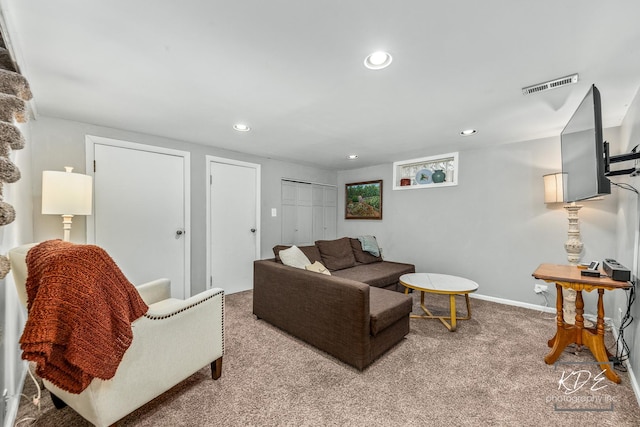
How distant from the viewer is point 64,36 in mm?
1376

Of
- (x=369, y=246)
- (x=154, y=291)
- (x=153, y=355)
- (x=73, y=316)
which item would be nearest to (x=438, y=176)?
(x=369, y=246)

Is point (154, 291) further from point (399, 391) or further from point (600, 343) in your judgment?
point (600, 343)

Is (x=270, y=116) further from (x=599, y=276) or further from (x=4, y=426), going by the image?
(x=599, y=276)

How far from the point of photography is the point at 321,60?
1.57m

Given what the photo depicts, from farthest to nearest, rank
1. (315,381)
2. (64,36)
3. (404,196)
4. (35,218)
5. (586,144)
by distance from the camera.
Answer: (404,196)
(35,218)
(315,381)
(586,144)
(64,36)

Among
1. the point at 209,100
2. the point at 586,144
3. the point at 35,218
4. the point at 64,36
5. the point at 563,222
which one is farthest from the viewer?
the point at 563,222

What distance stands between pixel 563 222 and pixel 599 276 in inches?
56.7

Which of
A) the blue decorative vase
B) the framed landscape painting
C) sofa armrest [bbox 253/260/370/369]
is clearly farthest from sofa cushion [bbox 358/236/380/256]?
sofa armrest [bbox 253/260/370/369]

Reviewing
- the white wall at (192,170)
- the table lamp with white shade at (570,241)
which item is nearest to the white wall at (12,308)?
the white wall at (192,170)

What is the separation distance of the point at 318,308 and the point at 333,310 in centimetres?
16

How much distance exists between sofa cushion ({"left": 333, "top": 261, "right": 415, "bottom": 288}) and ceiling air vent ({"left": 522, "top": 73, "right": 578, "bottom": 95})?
2244mm

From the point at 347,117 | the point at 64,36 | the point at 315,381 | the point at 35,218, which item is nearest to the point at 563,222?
the point at 347,117

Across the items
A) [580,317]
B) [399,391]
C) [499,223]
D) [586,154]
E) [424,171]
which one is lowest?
[399,391]

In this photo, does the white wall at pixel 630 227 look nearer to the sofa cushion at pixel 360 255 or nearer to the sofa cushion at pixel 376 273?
the sofa cushion at pixel 376 273
